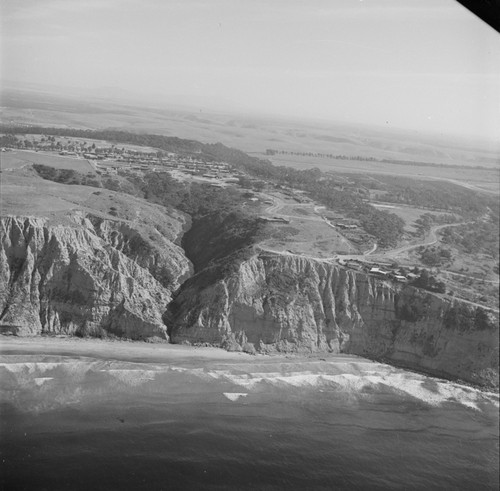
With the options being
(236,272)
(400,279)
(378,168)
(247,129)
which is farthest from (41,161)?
(378,168)

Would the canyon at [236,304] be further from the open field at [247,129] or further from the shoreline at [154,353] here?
the open field at [247,129]

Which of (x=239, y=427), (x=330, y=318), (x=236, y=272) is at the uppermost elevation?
(x=236, y=272)

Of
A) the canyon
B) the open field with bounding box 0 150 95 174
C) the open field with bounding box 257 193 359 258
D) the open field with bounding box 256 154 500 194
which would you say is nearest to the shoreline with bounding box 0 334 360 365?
the canyon

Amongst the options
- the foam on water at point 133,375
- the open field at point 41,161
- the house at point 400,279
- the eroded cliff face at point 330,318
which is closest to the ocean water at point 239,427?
the foam on water at point 133,375

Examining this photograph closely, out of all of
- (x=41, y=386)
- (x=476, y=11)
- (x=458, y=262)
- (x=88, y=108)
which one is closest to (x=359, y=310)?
(x=458, y=262)

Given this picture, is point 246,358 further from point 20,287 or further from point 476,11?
point 476,11

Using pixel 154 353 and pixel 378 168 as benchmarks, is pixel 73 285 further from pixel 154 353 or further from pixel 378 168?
pixel 378 168
